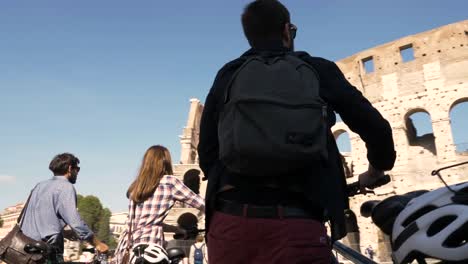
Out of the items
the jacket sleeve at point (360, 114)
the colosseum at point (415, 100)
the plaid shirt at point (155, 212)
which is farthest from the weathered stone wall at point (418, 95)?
the jacket sleeve at point (360, 114)

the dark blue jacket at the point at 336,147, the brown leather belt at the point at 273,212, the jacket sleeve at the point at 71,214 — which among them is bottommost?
the jacket sleeve at the point at 71,214

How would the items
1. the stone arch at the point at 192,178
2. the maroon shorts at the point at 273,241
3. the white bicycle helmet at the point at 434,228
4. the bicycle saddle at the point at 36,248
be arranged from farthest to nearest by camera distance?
the stone arch at the point at 192,178 < the bicycle saddle at the point at 36,248 < the white bicycle helmet at the point at 434,228 < the maroon shorts at the point at 273,241

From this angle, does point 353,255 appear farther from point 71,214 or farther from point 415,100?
point 415,100

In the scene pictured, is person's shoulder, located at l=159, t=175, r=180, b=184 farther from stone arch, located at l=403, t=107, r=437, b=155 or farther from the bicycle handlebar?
stone arch, located at l=403, t=107, r=437, b=155

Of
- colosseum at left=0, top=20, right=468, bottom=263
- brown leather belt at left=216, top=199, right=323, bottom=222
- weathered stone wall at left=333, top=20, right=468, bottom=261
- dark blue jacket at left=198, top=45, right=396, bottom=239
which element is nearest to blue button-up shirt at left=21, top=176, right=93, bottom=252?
dark blue jacket at left=198, top=45, right=396, bottom=239

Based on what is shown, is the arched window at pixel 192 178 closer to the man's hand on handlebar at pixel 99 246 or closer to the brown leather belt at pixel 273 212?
the man's hand on handlebar at pixel 99 246

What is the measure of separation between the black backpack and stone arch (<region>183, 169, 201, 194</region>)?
83.4 ft

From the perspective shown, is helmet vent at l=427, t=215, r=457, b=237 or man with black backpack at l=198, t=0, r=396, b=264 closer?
man with black backpack at l=198, t=0, r=396, b=264

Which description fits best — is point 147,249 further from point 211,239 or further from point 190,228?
point 211,239

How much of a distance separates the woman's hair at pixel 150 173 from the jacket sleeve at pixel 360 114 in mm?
2311

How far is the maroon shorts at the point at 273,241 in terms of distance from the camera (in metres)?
1.24

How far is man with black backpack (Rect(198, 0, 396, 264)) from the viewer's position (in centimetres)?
127

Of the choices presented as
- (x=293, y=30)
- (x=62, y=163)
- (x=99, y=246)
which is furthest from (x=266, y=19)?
(x=62, y=163)

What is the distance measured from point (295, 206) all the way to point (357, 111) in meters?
0.46
